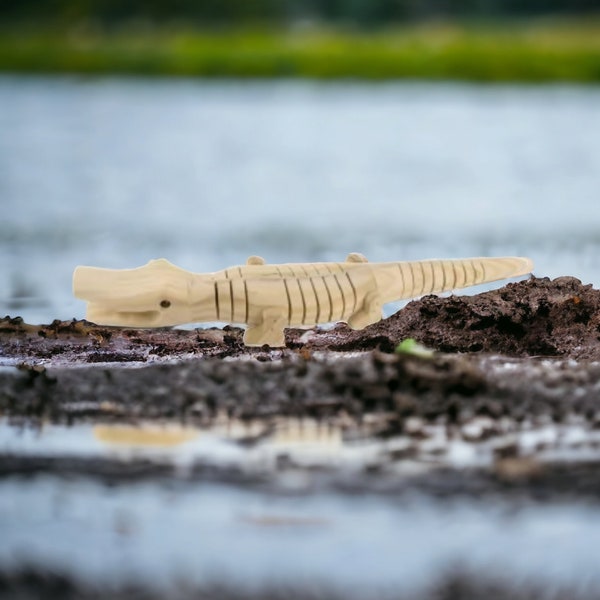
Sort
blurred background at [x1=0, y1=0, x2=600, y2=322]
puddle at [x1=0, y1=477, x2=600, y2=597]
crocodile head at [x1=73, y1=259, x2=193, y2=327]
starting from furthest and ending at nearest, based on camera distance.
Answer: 1. blurred background at [x1=0, y1=0, x2=600, y2=322]
2. crocodile head at [x1=73, y1=259, x2=193, y2=327]
3. puddle at [x1=0, y1=477, x2=600, y2=597]

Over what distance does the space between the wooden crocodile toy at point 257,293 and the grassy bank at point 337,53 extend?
289 cm

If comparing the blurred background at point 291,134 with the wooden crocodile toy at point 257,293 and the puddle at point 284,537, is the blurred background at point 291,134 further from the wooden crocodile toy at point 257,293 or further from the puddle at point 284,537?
the puddle at point 284,537

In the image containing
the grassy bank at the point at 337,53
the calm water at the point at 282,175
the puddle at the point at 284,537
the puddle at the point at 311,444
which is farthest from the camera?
the grassy bank at the point at 337,53

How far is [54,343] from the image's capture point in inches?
65.0

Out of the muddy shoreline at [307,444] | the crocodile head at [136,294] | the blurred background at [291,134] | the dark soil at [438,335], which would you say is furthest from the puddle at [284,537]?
the blurred background at [291,134]

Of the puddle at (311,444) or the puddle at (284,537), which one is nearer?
the puddle at (284,537)

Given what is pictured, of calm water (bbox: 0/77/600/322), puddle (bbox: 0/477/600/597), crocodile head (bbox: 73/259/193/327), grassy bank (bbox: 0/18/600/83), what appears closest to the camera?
puddle (bbox: 0/477/600/597)

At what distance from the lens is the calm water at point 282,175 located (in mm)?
2471

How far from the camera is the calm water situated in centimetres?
247

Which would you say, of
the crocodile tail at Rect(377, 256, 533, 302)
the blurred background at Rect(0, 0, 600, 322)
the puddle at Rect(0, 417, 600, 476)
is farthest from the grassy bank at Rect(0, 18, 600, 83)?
→ the puddle at Rect(0, 417, 600, 476)

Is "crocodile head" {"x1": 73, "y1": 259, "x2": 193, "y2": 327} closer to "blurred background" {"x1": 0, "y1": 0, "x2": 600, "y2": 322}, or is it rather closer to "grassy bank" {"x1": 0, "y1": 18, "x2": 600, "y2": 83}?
"blurred background" {"x1": 0, "y1": 0, "x2": 600, "y2": 322}

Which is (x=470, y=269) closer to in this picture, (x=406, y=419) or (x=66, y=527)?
(x=406, y=419)

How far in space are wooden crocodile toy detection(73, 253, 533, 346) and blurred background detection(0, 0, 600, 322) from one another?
0.47m

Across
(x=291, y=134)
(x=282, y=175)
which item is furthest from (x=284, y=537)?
(x=291, y=134)
